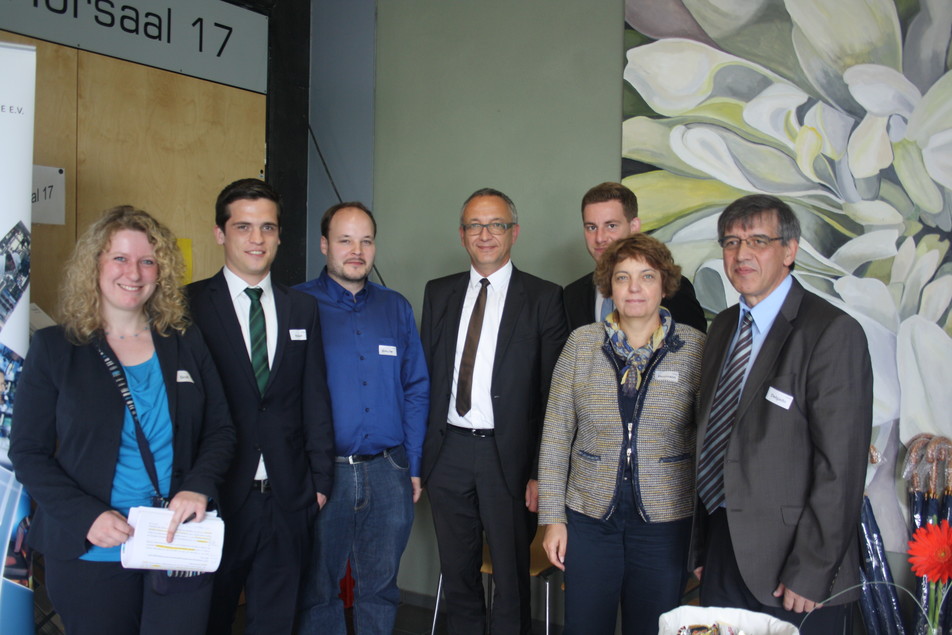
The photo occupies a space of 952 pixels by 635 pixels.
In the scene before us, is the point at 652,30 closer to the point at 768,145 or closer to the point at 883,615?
the point at 768,145

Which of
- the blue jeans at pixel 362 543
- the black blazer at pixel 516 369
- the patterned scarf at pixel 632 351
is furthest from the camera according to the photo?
the black blazer at pixel 516 369

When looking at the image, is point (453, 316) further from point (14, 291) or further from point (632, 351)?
point (14, 291)

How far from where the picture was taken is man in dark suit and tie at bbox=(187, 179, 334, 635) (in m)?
2.41

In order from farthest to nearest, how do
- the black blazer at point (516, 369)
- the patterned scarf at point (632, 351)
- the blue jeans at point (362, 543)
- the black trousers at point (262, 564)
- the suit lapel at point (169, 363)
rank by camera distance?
the black blazer at point (516, 369) → the blue jeans at point (362, 543) → the black trousers at point (262, 564) → the patterned scarf at point (632, 351) → the suit lapel at point (169, 363)

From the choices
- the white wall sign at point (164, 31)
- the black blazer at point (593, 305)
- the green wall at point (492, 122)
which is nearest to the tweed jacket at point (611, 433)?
the black blazer at point (593, 305)

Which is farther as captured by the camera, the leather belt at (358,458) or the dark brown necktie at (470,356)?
the dark brown necktie at (470,356)

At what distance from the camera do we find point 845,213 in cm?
309

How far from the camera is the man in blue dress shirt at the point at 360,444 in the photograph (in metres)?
2.71

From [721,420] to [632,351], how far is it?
1.09ft

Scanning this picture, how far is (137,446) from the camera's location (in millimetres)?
2000

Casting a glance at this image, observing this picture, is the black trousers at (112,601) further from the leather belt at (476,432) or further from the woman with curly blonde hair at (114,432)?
the leather belt at (476,432)

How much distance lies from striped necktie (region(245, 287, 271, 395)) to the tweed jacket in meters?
0.94

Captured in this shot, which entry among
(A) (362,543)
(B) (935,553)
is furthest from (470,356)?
(B) (935,553)

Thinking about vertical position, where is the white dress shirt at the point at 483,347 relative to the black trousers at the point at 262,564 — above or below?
above
